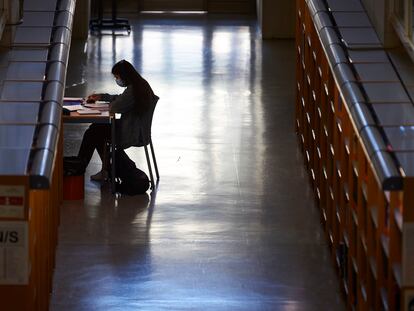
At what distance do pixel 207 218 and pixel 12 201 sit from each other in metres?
4.51

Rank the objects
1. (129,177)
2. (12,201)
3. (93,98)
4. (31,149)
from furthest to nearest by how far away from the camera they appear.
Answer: (93,98)
(129,177)
(31,149)
(12,201)

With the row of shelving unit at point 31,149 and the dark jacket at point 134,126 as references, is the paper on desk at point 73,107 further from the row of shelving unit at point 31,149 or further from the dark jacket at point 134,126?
the row of shelving unit at point 31,149

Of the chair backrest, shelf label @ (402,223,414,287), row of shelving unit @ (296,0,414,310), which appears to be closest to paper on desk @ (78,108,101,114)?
the chair backrest

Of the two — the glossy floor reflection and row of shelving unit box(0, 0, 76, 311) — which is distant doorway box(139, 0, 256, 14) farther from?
row of shelving unit box(0, 0, 76, 311)

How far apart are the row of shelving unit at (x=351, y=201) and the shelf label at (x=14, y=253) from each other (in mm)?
2348

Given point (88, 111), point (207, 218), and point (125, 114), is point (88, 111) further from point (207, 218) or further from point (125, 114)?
point (207, 218)

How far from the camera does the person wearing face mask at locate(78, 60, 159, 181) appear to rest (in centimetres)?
1309

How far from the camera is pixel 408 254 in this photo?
26.2 feet

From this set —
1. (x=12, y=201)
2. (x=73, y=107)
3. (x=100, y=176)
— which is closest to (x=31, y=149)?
(x=12, y=201)

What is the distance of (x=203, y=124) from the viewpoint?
1631 centimetres

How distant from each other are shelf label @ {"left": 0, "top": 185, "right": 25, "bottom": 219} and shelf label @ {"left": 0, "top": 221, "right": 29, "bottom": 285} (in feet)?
0.19

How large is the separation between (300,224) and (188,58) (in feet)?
30.8

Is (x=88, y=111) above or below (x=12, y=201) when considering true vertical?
below

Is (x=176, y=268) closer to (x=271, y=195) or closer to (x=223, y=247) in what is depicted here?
(x=223, y=247)
